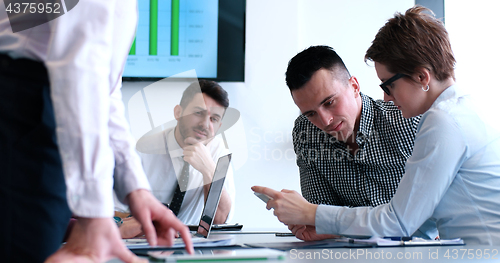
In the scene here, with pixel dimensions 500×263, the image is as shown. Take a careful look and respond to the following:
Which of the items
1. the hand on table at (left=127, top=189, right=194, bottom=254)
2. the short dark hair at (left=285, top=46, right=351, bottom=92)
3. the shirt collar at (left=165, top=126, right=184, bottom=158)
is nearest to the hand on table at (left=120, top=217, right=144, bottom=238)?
the hand on table at (left=127, top=189, right=194, bottom=254)

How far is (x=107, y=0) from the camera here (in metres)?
0.52

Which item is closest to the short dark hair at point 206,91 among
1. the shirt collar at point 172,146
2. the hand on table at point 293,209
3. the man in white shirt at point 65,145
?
the shirt collar at point 172,146

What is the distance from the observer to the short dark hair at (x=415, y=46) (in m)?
1.28

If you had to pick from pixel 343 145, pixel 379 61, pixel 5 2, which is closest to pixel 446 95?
pixel 379 61

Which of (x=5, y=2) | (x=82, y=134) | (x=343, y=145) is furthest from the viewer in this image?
(x=343, y=145)

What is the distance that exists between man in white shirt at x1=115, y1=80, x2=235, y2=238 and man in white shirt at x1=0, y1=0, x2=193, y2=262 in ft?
4.95

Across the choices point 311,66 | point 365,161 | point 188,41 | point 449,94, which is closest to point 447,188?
point 449,94

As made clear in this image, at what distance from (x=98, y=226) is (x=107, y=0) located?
30cm

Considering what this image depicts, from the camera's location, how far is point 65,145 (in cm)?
47

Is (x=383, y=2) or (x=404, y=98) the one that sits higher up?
(x=383, y=2)

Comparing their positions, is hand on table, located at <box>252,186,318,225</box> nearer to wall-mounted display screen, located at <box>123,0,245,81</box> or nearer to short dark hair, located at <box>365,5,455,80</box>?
short dark hair, located at <box>365,5,455,80</box>

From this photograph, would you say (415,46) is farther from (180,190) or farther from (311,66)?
(180,190)

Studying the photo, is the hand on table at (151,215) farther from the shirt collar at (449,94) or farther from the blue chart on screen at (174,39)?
the blue chart on screen at (174,39)

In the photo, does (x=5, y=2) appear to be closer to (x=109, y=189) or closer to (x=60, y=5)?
(x=60, y=5)
